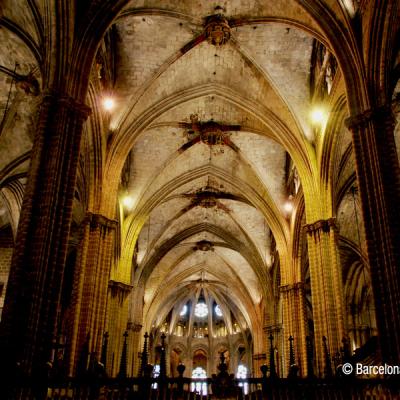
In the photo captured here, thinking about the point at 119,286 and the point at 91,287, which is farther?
the point at 119,286

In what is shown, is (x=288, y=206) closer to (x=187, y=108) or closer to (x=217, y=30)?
(x=187, y=108)

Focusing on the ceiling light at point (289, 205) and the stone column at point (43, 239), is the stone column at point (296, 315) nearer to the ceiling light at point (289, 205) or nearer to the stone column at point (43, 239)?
the ceiling light at point (289, 205)

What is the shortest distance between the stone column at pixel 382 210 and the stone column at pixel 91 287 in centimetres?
845

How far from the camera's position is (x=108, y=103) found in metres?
17.6

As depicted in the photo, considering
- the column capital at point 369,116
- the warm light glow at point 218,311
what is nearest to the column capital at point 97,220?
the column capital at point 369,116

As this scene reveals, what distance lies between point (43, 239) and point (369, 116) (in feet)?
26.8

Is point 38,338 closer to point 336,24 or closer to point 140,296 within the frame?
point 336,24

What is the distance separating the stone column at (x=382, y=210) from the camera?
32.7 ft

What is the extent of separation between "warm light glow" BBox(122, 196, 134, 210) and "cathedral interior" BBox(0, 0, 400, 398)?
98 mm

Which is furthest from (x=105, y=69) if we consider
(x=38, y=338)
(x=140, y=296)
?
(x=140, y=296)

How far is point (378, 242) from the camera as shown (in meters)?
10.7

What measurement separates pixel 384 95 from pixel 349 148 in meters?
6.79

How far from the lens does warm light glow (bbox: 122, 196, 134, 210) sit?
23.1 m

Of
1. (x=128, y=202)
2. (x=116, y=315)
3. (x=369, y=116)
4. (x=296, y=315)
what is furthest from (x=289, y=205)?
(x=369, y=116)
